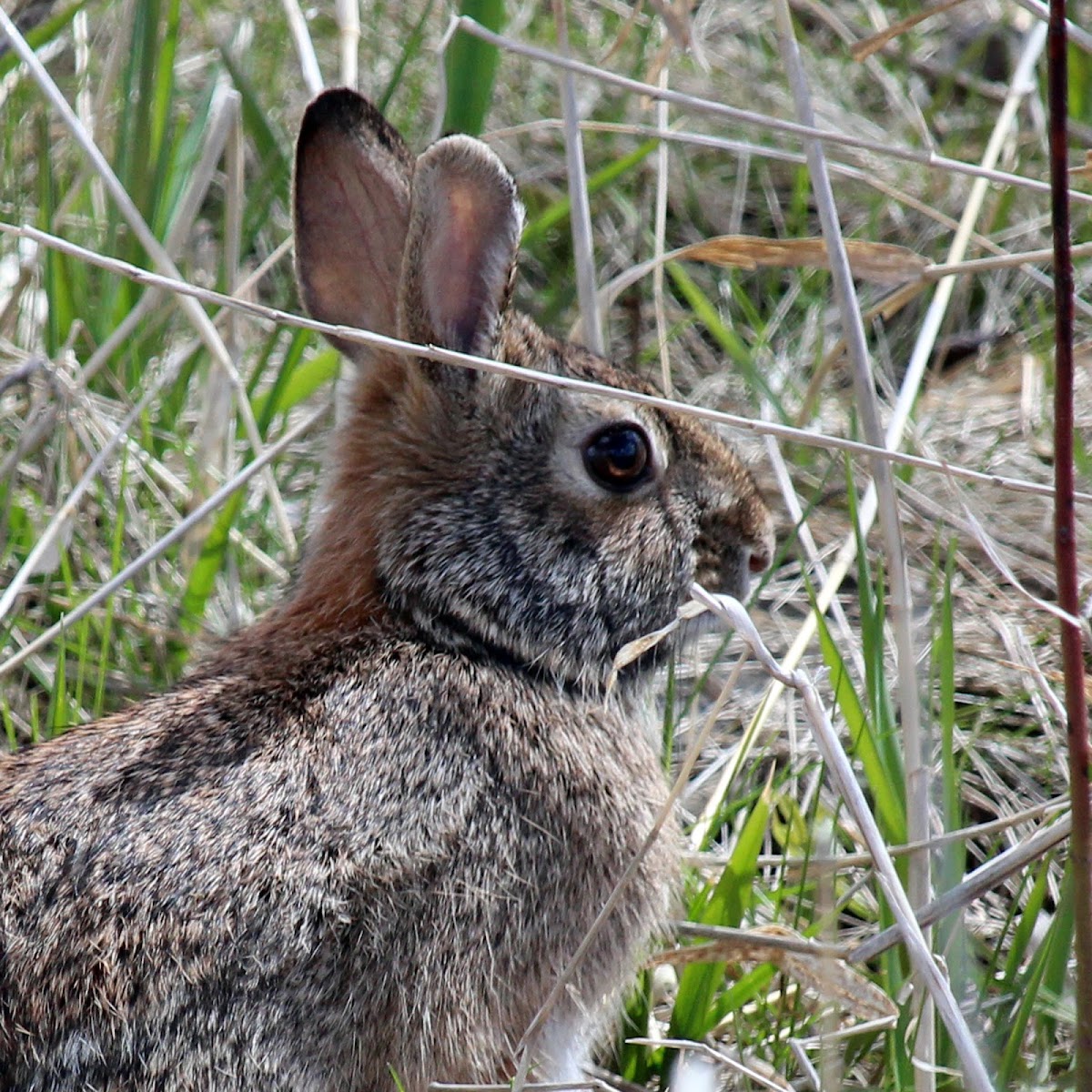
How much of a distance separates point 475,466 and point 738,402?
183 centimetres

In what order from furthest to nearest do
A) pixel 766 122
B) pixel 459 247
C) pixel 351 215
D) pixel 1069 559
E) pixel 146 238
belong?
pixel 146 238 < pixel 351 215 < pixel 459 247 < pixel 766 122 < pixel 1069 559

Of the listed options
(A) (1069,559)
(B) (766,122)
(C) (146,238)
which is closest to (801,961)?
(A) (1069,559)

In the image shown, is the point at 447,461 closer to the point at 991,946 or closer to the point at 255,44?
the point at 991,946

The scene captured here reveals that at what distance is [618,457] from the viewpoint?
376 cm

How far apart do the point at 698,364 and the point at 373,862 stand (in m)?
2.80

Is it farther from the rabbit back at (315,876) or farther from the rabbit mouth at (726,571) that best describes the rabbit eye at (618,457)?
the rabbit back at (315,876)

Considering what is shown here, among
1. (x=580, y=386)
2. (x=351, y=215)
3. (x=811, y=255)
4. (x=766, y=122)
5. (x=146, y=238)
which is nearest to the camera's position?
(x=580, y=386)

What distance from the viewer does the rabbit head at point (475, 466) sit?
12.0ft

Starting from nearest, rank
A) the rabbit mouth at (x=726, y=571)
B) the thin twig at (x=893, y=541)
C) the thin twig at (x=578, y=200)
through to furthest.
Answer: the thin twig at (x=893, y=541), the rabbit mouth at (x=726, y=571), the thin twig at (x=578, y=200)

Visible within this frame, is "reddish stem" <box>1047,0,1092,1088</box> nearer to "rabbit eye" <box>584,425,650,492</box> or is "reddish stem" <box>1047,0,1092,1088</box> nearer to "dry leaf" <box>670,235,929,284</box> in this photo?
"dry leaf" <box>670,235,929,284</box>

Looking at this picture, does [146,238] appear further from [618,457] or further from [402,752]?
[402,752]

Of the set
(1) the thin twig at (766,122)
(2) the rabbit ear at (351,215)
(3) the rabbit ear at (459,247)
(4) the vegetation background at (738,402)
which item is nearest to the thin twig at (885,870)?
(4) the vegetation background at (738,402)

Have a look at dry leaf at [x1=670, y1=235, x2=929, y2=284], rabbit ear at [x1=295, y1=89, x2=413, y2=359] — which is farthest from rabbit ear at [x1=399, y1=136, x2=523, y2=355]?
dry leaf at [x1=670, y1=235, x2=929, y2=284]

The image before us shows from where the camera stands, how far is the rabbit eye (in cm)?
375
